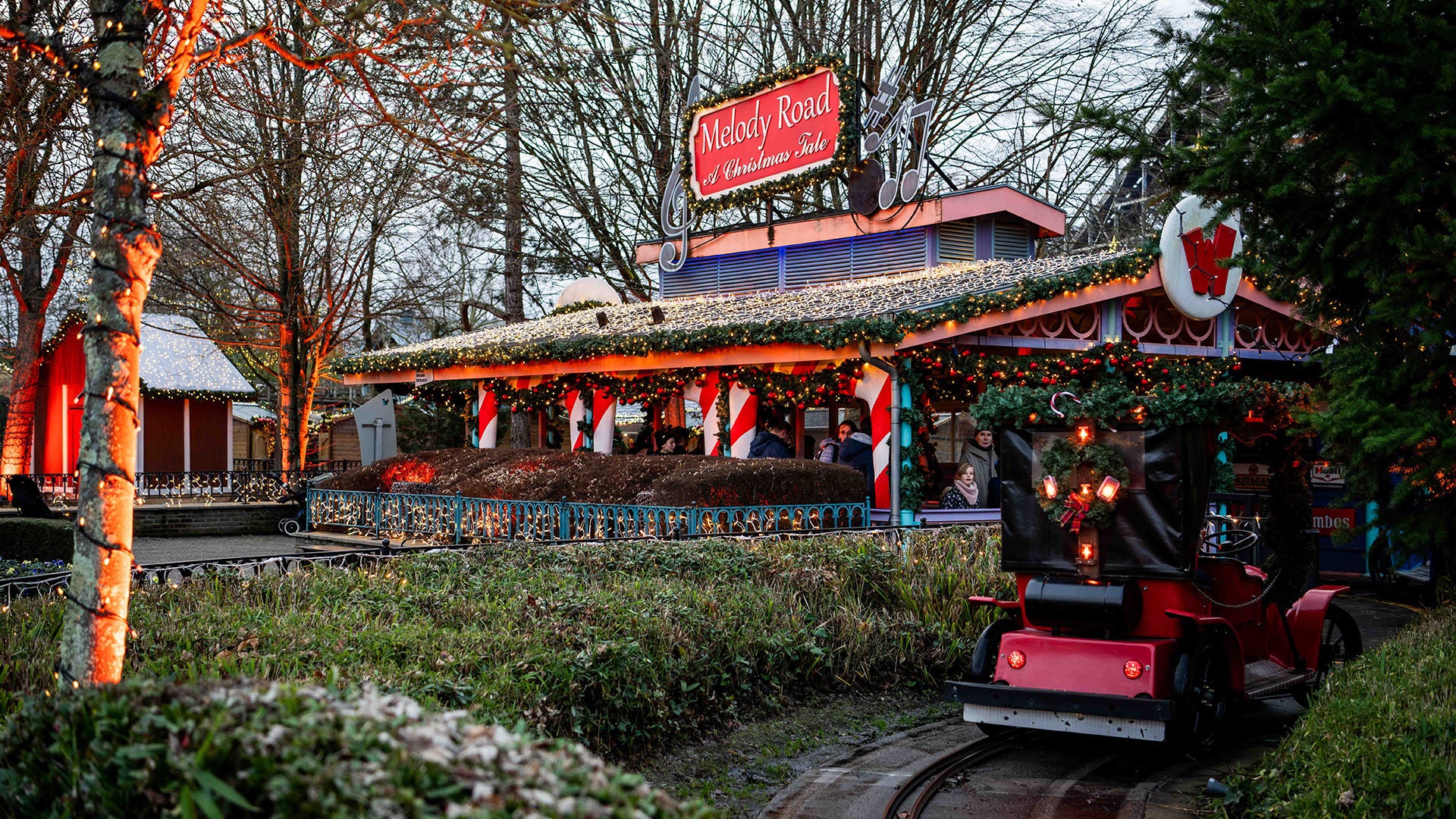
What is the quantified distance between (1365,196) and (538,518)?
9.96 meters

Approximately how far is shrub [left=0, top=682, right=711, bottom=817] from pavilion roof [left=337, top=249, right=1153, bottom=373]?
1168cm

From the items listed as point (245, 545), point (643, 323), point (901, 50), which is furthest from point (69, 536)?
point (901, 50)

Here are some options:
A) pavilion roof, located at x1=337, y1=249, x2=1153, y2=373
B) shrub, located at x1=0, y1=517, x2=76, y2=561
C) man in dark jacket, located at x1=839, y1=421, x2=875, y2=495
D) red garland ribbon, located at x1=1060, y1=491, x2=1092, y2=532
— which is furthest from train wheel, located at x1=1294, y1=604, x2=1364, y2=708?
shrub, located at x1=0, y1=517, x2=76, y2=561

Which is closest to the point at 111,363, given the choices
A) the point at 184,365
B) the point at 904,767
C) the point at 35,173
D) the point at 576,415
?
the point at 904,767

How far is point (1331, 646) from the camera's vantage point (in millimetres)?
9102

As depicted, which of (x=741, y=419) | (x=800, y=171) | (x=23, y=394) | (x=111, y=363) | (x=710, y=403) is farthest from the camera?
(x=800, y=171)

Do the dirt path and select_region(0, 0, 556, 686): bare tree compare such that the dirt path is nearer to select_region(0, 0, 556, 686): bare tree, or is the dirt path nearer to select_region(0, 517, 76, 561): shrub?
select_region(0, 0, 556, 686): bare tree

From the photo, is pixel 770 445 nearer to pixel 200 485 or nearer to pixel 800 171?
pixel 800 171

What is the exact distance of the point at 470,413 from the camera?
26.0m

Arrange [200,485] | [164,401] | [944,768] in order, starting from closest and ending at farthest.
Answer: [944,768], [200,485], [164,401]

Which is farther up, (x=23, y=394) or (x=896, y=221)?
(x=896, y=221)

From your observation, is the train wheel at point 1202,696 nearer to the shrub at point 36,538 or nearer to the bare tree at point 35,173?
the bare tree at point 35,173

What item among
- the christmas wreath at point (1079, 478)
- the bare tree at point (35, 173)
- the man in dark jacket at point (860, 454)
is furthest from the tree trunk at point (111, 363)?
the man in dark jacket at point (860, 454)

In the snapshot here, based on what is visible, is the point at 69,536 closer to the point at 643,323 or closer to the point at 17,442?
the point at 17,442
